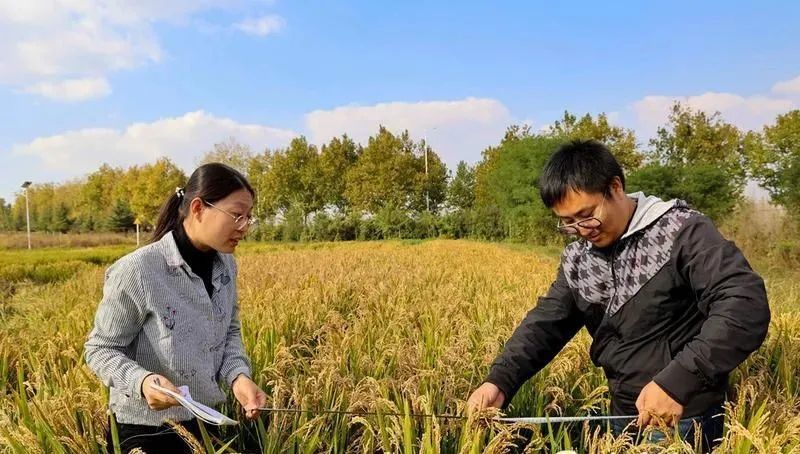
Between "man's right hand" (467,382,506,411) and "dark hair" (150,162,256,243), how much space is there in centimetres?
115

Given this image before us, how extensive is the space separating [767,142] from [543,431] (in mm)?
23508

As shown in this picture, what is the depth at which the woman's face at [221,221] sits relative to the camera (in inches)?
77.2

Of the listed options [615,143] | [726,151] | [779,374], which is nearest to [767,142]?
[726,151]

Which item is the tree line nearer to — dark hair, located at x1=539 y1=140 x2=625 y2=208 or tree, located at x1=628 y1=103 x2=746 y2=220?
tree, located at x1=628 y1=103 x2=746 y2=220

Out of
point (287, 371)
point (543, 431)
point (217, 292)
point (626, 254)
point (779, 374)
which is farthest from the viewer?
point (287, 371)

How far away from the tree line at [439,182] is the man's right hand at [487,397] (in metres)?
16.7

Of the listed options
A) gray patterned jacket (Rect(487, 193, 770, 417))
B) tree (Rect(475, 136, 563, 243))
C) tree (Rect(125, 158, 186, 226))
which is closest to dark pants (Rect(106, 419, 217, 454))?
gray patterned jacket (Rect(487, 193, 770, 417))

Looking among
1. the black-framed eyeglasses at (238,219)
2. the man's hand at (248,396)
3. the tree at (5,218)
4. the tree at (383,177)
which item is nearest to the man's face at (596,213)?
the black-framed eyeglasses at (238,219)

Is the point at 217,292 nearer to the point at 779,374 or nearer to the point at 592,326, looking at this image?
the point at 592,326

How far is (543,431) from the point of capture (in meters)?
2.54

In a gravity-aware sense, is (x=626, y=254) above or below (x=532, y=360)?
above

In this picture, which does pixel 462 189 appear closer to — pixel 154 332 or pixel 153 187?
pixel 153 187

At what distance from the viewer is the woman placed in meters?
1.83

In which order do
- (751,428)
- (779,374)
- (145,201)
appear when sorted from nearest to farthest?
(751,428) < (779,374) < (145,201)
